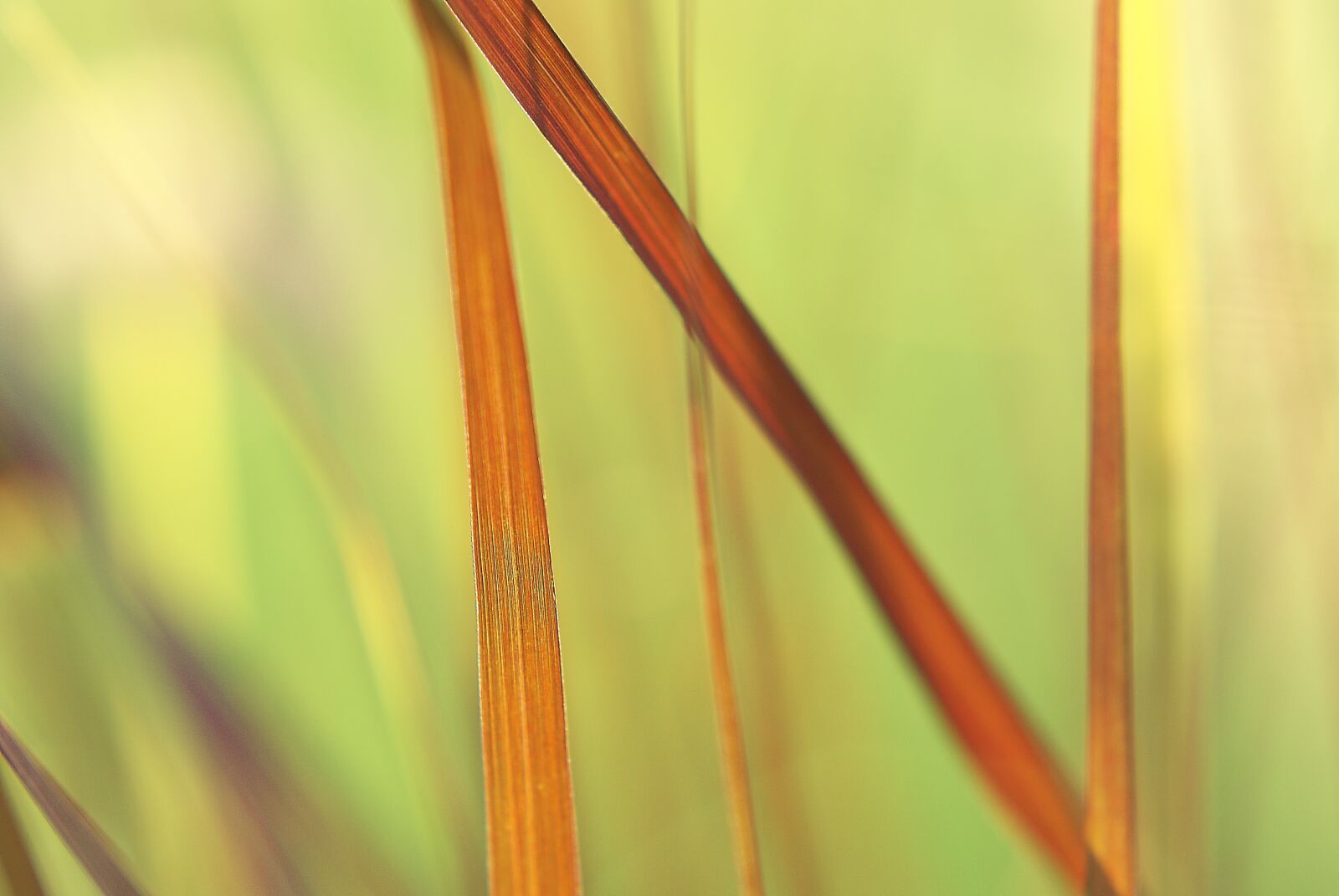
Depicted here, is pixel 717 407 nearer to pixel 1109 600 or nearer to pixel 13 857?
pixel 1109 600

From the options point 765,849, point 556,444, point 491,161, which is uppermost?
point 491,161

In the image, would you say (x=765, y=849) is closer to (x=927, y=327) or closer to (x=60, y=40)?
(x=927, y=327)

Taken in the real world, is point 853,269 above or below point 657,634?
above

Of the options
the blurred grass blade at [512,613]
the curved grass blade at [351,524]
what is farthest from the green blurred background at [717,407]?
the blurred grass blade at [512,613]

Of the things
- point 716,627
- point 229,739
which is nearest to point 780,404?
point 716,627

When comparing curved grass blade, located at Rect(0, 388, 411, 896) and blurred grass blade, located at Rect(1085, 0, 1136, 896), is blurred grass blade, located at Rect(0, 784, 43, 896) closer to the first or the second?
curved grass blade, located at Rect(0, 388, 411, 896)

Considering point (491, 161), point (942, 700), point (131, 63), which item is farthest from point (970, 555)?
point (131, 63)

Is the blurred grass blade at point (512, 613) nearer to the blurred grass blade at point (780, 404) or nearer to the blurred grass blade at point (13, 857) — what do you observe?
the blurred grass blade at point (780, 404)
